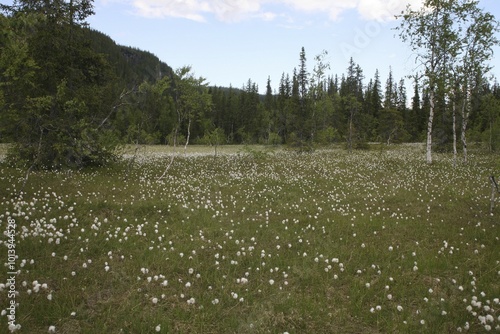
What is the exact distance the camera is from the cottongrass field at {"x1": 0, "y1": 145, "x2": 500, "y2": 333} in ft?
18.1

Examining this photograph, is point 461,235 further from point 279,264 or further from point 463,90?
point 463,90

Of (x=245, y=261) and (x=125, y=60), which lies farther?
(x=125, y=60)

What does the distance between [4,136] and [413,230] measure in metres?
19.1

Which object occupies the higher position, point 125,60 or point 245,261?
point 125,60

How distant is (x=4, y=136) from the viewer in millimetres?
15914

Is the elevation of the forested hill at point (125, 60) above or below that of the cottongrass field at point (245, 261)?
above

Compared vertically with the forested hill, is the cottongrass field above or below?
below

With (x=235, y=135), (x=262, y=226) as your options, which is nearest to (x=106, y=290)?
(x=262, y=226)

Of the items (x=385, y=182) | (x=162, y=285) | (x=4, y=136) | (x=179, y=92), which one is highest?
(x=179, y=92)

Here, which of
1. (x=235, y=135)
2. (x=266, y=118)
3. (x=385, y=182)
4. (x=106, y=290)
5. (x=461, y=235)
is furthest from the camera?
(x=235, y=135)

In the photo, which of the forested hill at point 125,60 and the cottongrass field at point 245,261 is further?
the forested hill at point 125,60

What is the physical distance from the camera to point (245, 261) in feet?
25.3

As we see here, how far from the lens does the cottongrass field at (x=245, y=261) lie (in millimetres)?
5512

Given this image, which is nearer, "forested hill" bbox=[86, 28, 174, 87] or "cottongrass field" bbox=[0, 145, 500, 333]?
"cottongrass field" bbox=[0, 145, 500, 333]
